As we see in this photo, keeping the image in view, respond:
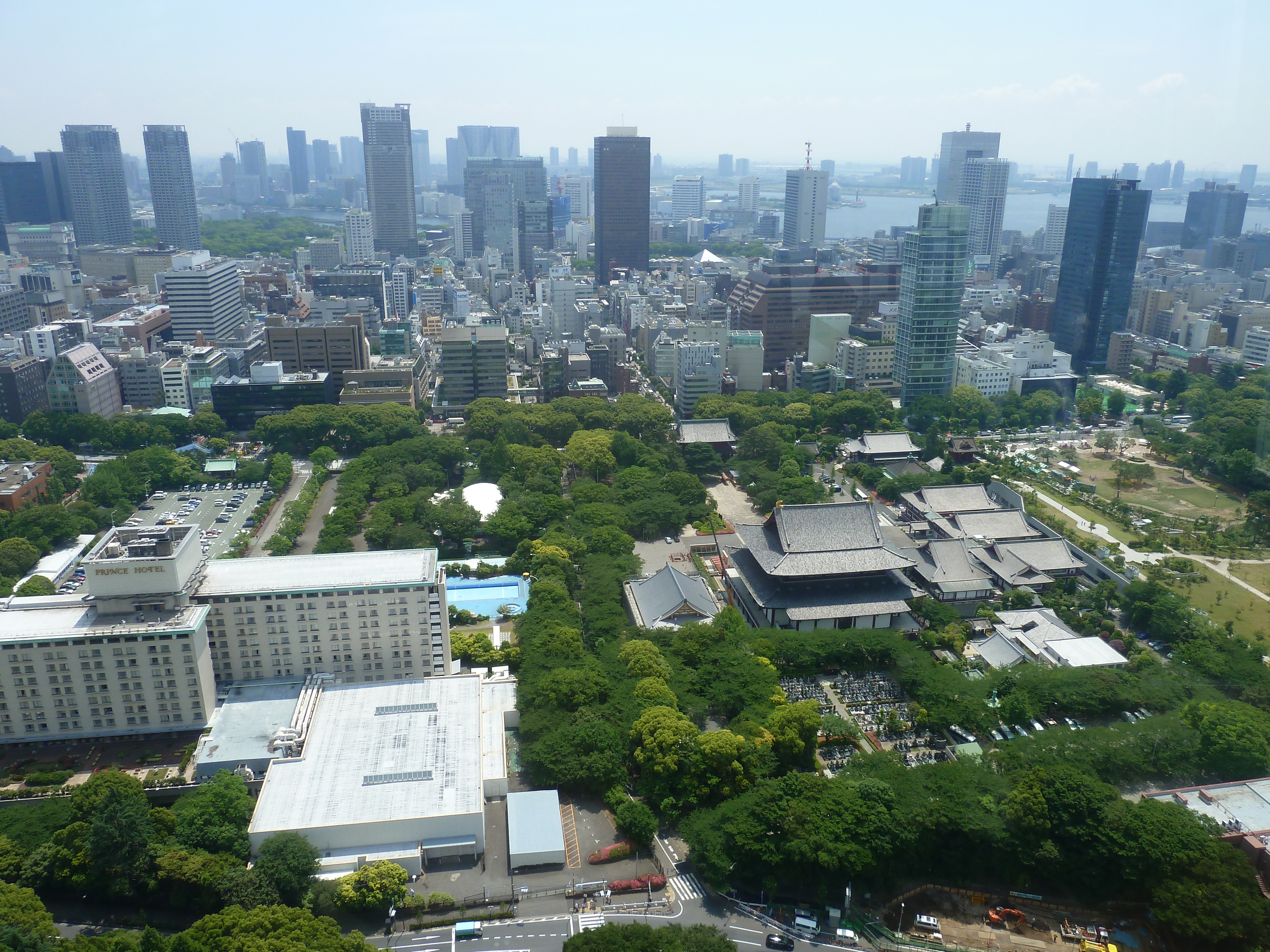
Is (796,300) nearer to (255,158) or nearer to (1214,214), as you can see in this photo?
(1214,214)

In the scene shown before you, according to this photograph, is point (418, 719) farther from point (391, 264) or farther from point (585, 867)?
point (391, 264)

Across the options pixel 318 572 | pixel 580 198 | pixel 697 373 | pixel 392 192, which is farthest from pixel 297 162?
pixel 318 572

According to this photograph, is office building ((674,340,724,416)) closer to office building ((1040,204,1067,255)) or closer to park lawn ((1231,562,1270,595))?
park lawn ((1231,562,1270,595))

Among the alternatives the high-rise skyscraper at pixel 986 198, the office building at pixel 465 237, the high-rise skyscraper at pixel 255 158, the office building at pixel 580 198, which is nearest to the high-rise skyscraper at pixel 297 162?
the high-rise skyscraper at pixel 255 158

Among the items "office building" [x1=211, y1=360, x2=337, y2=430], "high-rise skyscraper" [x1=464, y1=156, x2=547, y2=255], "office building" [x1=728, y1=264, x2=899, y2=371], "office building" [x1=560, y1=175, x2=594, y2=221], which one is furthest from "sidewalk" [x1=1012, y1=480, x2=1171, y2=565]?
"office building" [x1=560, y1=175, x2=594, y2=221]

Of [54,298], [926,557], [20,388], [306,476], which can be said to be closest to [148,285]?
[54,298]

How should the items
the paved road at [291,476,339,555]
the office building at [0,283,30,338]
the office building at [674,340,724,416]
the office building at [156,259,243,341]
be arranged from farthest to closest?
the office building at [0,283,30,338] → the office building at [156,259,243,341] → the office building at [674,340,724,416] → the paved road at [291,476,339,555]

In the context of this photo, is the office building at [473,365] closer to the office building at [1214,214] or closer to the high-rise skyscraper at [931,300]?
the high-rise skyscraper at [931,300]

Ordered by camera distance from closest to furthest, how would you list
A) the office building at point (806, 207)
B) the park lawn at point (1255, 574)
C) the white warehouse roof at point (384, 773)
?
the white warehouse roof at point (384, 773)
the park lawn at point (1255, 574)
the office building at point (806, 207)
